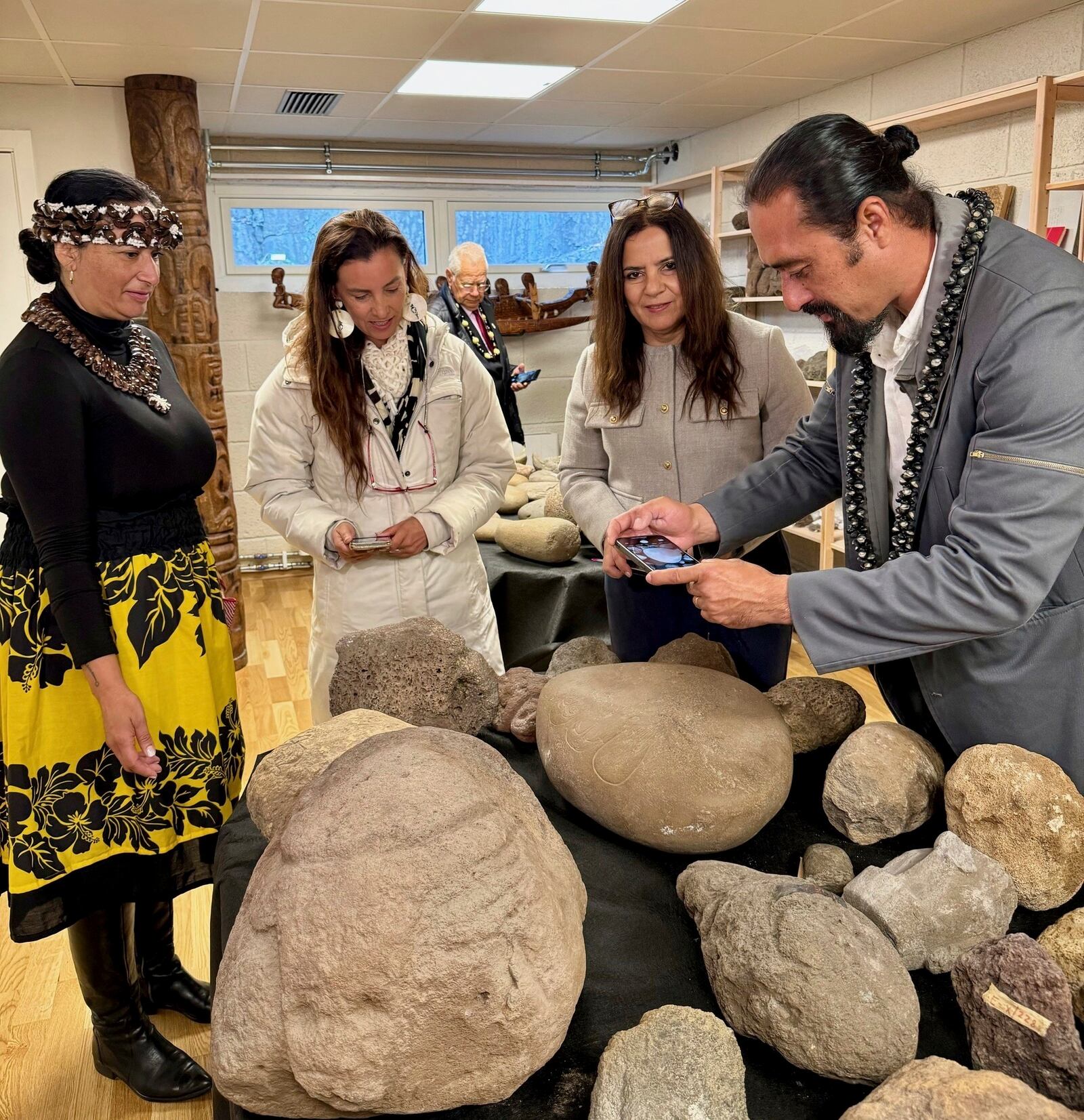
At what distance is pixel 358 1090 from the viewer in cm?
84

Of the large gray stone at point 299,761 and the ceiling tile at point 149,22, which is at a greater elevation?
the ceiling tile at point 149,22

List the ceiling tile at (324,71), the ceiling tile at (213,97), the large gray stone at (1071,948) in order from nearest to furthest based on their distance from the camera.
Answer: the large gray stone at (1071,948) < the ceiling tile at (324,71) < the ceiling tile at (213,97)

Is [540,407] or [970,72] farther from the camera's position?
[540,407]

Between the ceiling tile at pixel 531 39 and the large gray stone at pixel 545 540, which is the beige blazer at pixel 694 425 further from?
the ceiling tile at pixel 531 39

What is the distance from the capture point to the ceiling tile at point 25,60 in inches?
139

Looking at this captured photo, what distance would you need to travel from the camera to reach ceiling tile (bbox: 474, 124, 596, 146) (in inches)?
220

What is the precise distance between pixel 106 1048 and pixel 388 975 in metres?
1.38

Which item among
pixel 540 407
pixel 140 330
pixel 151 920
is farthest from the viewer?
pixel 540 407

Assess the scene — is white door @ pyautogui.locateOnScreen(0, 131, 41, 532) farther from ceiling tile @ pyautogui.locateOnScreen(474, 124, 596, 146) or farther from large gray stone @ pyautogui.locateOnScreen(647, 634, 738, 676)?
A: large gray stone @ pyautogui.locateOnScreen(647, 634, 738, 676)

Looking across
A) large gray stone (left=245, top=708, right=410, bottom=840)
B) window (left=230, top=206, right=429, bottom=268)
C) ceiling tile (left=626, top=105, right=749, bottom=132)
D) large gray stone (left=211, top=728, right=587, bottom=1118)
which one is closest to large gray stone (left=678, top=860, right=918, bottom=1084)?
large gray stone (left=211, top=728, right=587, bottom=1118)

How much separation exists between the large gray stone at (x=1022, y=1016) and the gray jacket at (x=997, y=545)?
0.40 metres

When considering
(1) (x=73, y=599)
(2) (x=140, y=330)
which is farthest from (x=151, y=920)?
(2) (x=140, y=330)

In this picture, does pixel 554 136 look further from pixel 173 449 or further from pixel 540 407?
pixel 173 449

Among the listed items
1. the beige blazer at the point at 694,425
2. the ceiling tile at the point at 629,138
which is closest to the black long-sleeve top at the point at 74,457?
the beige blazer at the point at 694,425
